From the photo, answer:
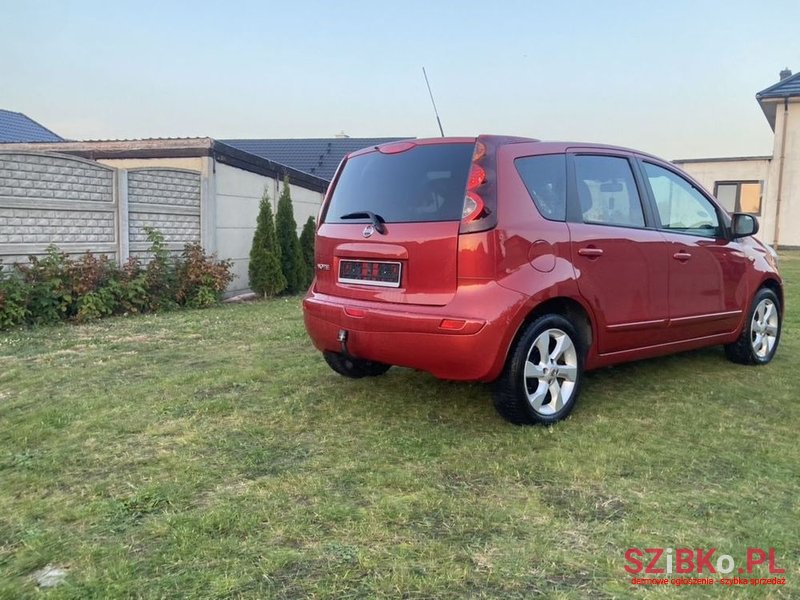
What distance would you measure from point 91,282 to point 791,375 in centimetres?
743

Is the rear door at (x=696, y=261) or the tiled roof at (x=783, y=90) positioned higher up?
the tiled roof at (x=783, y=90)

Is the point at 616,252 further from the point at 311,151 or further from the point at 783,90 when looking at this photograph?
the point at 311,151

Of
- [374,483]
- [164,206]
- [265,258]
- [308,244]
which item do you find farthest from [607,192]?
[308,244]

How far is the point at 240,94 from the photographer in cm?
1819

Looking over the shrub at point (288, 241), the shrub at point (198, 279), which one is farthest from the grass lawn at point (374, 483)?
the shrub at point (288, 241)

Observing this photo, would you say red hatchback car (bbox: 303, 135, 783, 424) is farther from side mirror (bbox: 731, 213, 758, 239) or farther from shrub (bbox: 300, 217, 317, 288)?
shrub (bbox: 300, 217, 317, 288)

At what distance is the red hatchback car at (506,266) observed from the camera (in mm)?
3303

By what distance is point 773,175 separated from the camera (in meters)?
21.2

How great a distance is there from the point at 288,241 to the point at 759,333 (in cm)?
778

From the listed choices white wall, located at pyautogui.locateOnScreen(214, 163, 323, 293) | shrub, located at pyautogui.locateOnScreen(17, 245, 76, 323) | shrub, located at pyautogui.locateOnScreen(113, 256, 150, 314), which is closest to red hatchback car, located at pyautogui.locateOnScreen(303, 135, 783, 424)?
shrub, located at pyautogui.locateOnScreen(17, 245, 76, 323)

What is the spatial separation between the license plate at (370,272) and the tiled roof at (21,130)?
628 inches

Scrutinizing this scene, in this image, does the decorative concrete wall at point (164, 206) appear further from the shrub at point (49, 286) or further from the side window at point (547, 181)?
the side window at point (547, 181)

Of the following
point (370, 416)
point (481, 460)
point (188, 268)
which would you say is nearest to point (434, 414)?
point (370, 416)

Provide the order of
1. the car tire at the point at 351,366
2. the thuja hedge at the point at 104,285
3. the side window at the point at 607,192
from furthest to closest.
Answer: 1. the thuja hedge at the point at 104,285
2. the car tire at the point at 351,366
3. the side window at the point at 607,192
